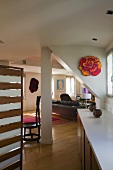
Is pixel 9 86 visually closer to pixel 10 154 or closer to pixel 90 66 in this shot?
pixel 10 154

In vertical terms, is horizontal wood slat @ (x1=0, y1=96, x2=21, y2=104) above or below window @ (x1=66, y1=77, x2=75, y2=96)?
below

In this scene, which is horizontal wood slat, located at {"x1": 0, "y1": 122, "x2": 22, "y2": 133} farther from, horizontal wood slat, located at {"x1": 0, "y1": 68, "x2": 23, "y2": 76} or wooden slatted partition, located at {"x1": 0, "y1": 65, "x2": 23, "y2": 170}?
horizontal wood slat, located at {"x1": 0, "y1": 68, "x2": 23, "y2": 76}

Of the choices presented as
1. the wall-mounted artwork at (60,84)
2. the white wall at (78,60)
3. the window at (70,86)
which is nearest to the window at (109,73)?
the white wall at (78,60)

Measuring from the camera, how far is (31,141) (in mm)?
4766

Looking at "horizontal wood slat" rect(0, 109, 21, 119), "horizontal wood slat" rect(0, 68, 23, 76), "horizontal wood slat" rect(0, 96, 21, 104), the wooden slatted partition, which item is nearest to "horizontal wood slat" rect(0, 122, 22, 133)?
the wooden slatted partition

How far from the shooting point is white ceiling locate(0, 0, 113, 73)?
2.21 meters

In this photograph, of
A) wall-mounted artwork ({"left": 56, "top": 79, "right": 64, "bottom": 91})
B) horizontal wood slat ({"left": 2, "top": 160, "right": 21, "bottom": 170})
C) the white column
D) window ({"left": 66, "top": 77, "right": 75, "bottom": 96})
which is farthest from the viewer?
window ({"left": 66, "top": 77, "right": 75, "bottom": 96})

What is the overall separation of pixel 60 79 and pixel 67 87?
37.7 inches

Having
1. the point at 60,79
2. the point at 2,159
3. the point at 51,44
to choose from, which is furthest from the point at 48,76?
the point at 60,79

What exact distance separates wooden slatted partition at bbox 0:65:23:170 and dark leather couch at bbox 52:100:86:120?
500 centimetres

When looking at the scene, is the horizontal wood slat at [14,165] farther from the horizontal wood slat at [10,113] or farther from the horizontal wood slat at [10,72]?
the horizontal wood slat at [10,72]

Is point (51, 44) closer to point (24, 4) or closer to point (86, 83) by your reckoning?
point (86, 83)

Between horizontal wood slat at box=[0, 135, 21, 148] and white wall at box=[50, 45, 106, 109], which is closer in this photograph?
horizontal wood slat at box=[0, 135, 21, 148]

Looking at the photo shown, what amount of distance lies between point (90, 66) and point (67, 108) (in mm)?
3899
